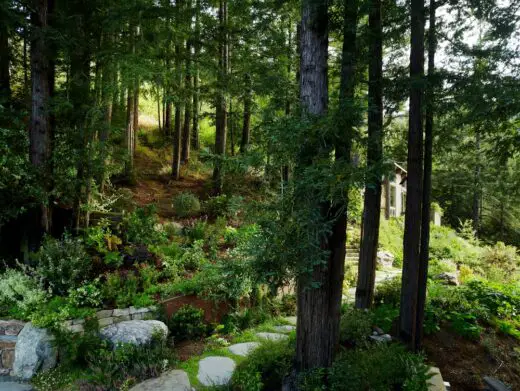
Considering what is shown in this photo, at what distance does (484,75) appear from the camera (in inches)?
179

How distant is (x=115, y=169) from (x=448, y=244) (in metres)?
12.0

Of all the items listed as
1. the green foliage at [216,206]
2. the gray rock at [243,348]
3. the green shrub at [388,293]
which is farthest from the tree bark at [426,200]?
the green foliage at [216,206]

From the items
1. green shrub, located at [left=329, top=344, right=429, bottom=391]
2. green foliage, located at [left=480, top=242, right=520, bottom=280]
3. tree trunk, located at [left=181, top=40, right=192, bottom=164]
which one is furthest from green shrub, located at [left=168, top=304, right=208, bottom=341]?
green foliage, located at [left=480, top=242, right=520, bottom=280]

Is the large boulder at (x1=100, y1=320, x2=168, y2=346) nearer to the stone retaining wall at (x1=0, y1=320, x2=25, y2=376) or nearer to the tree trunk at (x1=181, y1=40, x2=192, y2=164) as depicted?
the stone retaining wall at (x1=0, y1=320, x2=25, y2=376)

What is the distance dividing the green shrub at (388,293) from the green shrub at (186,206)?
542cm

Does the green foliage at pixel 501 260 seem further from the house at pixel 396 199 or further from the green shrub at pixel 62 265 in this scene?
the green shrub at pixel 62 265

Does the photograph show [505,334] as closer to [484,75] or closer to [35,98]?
[484,75]

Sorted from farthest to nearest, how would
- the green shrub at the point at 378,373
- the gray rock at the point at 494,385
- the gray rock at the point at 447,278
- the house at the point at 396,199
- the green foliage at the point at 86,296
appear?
1. the house at the point at 396,199
2. the gray rock at the point at 447,278
3. the green foliage at the point at 86,296
4. the gray rock at the point at 494,385
5. the green shrub at the point at 378,373

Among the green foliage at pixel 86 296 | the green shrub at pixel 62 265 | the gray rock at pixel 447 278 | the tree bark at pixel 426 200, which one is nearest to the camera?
the tree bark at pixel 426 200

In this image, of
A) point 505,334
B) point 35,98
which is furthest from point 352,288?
point 35,98

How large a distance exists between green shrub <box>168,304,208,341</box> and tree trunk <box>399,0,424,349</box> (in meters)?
3.25

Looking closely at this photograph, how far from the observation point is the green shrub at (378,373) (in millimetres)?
3602

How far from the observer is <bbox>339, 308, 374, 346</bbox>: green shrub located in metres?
4.82

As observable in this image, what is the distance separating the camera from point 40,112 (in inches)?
284
